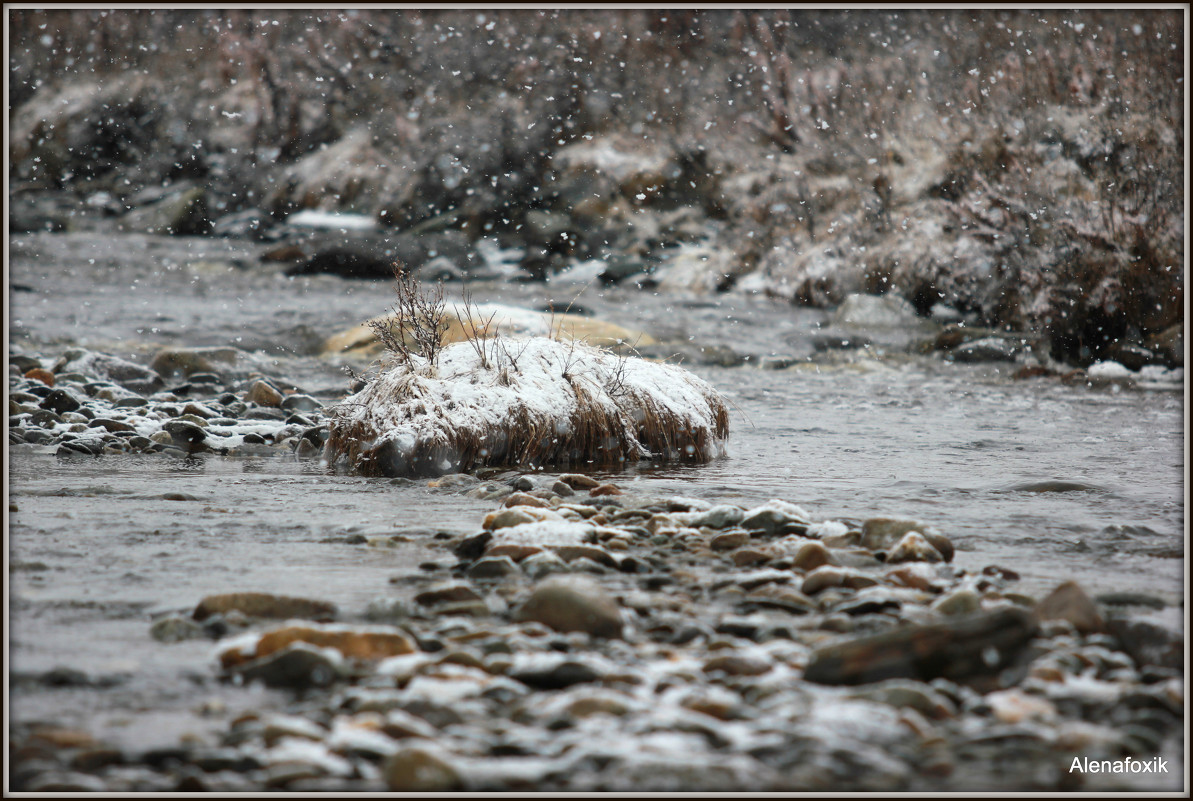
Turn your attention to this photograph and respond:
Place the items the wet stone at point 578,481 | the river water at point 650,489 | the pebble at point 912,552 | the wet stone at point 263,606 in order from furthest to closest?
the wet stone at point 578,481 < the pebble at point 912,552 < the wet stone at point 263,606 < the river water at point 650,489

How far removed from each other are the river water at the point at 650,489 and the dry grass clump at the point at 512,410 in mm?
253

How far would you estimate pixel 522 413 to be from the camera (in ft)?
18.3

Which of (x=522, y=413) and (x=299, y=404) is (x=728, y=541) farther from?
(x=299, y=404)

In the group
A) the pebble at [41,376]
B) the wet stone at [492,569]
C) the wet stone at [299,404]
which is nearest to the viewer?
the wet stone at [492,569]

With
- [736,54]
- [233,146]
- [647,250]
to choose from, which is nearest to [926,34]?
[736,54]

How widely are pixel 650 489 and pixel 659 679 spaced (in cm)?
258

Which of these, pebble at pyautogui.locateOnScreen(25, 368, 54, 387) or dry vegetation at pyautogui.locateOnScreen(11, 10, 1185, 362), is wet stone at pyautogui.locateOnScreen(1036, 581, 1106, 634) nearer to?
pebble at pyautogui.locateOnScreen(25, 368, 54, 387)

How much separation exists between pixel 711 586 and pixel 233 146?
998 inches

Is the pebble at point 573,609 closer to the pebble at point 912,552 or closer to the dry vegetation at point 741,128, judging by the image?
the pebble at point 912,552

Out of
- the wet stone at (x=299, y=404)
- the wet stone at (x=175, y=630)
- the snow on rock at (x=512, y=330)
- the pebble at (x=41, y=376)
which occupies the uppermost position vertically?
the snow on rock at (x=512, y=330)

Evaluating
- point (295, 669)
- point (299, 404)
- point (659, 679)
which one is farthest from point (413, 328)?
point (659, 679)

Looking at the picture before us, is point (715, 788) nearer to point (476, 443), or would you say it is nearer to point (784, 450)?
point (476, 443)

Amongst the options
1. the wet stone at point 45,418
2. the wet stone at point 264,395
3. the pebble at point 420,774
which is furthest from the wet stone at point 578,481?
the wet stone at point 45,418

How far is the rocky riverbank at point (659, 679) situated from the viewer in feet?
6.56
